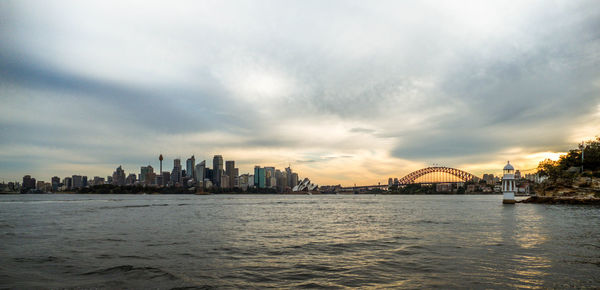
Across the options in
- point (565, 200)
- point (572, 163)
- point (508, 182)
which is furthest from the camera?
point (572, 163)

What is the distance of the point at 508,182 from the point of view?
3563 inches

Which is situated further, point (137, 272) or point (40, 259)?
point (40, 259)

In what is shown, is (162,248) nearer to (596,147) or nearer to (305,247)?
(305,247)

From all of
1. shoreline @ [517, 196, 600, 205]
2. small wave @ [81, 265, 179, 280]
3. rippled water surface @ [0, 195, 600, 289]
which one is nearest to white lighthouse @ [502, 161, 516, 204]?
shoreline @ [517, 196, 600, 205]

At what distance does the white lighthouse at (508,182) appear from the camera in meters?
87.6

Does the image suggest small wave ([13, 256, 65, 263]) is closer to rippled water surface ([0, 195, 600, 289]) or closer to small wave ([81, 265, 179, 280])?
rippled water surface ([0, 195, 600, 289])

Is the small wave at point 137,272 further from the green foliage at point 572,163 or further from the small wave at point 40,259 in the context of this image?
the green foliage at point 572,163

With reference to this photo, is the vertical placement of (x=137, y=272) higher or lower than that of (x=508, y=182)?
lower

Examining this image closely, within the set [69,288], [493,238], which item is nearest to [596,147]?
Answer: [493,238]

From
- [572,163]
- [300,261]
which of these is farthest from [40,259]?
[572,163]

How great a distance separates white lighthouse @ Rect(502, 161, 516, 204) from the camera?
87.6m

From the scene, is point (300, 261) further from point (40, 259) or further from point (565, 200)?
point (565, 200)

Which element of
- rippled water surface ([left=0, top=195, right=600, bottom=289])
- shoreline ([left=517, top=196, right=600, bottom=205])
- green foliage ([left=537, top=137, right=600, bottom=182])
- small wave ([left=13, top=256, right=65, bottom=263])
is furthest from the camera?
green foliage ([left=537, top=137, right=600, bottom=182])

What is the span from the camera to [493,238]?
1035 inches
